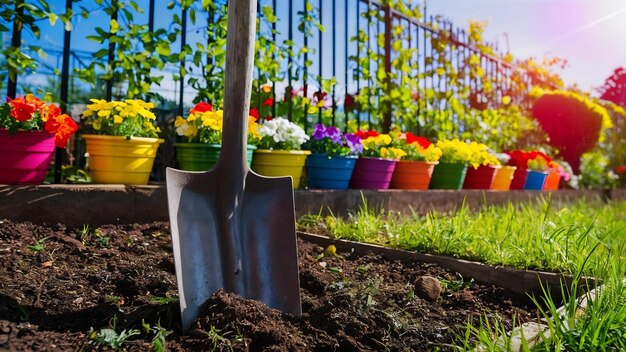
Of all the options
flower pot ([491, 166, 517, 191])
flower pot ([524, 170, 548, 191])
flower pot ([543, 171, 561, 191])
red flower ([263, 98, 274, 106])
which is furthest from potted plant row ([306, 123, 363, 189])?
flower pot ([543, 171, 561, 191])

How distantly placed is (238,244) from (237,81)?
1.68 feet

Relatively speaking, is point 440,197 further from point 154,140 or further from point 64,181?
point 64,181

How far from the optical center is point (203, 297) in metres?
1.45

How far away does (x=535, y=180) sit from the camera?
5.50 metres

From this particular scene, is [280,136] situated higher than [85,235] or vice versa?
[280,136]

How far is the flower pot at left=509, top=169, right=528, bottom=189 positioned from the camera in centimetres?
531

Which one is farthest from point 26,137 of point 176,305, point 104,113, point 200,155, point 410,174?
point 410,174

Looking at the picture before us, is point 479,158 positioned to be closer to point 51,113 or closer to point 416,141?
point 416,141

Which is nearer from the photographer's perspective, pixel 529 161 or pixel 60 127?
pixel 60 127

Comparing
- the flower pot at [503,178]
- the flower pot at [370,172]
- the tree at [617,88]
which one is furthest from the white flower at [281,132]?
the tree at [617,88]

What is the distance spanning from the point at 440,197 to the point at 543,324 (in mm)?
2417

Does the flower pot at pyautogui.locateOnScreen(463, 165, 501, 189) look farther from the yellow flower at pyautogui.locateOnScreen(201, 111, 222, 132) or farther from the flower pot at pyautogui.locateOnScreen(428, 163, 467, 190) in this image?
the yellow flower at pyautogui.locateOnScreen(201, 111, 222, 132)

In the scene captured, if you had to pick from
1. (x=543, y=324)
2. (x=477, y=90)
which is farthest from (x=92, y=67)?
(x=477, y=90)

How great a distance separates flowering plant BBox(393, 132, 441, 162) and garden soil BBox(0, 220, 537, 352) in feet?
5.86
